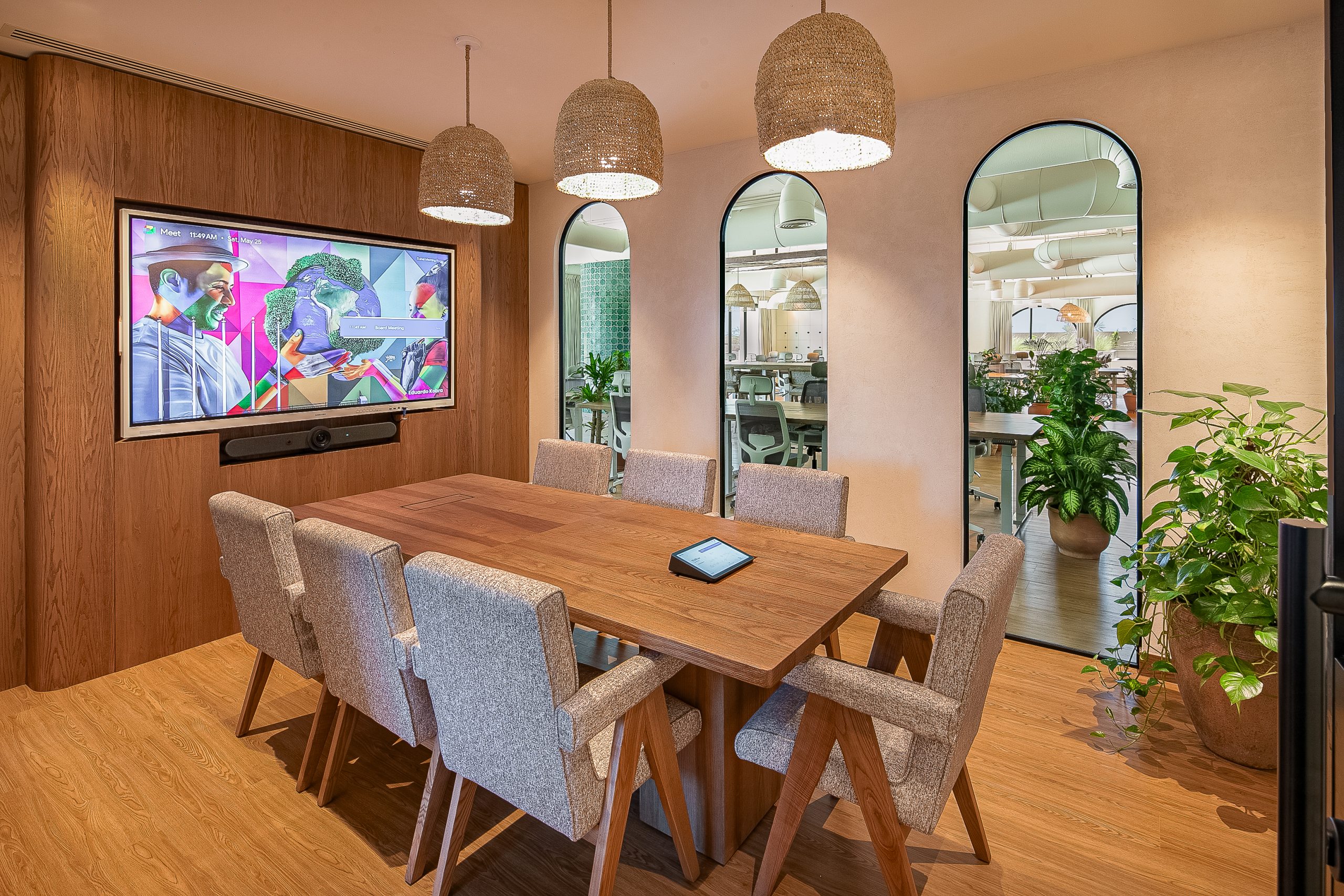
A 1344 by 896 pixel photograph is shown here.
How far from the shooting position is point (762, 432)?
14.4ft

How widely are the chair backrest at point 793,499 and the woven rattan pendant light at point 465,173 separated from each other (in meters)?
1.47

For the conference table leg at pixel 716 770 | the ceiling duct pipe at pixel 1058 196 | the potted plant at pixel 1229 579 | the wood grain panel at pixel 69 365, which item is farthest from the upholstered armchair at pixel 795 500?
the wood grain panel at pixel 69 365

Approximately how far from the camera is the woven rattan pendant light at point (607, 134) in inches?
82.6

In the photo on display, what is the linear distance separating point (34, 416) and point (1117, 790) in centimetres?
437

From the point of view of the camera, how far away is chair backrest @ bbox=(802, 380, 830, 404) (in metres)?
4.09

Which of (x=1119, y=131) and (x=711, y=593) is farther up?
(x=1119, y=131)

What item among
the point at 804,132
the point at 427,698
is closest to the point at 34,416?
the point at 427,698

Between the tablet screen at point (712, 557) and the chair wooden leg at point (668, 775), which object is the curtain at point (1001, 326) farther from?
the chair wooden leg at point (668, 775)

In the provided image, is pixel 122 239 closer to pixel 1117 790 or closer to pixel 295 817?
pixel 295 817

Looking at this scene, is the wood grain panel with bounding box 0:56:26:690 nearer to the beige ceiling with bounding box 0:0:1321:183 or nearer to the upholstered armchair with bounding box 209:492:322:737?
the beige ceiling with bounding box 0:0:1321:183

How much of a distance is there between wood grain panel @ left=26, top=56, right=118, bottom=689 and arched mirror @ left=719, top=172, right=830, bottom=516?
306 centimetres

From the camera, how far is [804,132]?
173 centimetres

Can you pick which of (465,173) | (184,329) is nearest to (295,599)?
(465,173)

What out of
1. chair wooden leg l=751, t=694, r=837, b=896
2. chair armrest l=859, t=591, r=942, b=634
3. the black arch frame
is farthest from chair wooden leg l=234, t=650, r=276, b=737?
the black arch frame
